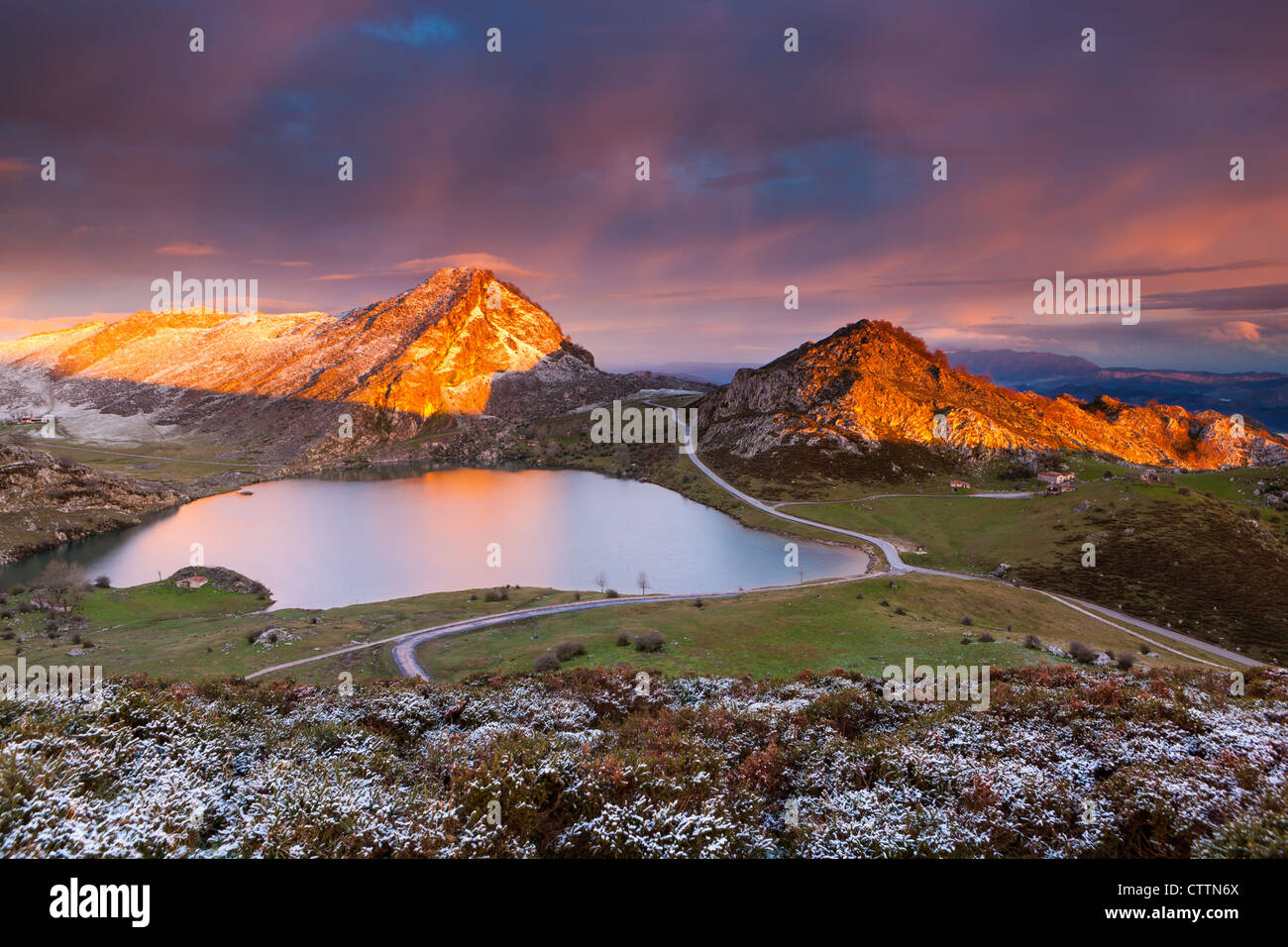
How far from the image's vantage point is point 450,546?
77.3 m

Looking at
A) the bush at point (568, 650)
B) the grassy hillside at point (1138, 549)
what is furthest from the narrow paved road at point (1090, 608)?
the bush at point (568, 650)

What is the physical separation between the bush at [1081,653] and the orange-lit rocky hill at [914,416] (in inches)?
3387

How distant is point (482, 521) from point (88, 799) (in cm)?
8877

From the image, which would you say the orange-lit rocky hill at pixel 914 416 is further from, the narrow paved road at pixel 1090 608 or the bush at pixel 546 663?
the bush at pixel 546 663

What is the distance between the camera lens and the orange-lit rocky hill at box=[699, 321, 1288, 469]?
11481 cm

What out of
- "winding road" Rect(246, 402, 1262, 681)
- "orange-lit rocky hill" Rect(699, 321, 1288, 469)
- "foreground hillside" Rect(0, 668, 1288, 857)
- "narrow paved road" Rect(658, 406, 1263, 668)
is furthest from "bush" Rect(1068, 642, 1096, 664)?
"orange-lit rocky hill" Rect(699, 321, 1288, 469)

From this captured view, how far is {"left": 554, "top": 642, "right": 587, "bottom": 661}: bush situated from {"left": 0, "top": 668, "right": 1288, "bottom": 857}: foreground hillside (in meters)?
14.0

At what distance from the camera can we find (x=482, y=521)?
9375cm

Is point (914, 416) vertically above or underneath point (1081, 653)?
above

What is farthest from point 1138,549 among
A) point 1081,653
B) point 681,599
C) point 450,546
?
point 450,546

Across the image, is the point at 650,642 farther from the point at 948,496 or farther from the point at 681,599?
the point at 948,496

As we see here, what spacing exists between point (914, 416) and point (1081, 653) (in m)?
100

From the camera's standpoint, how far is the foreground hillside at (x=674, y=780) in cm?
730
